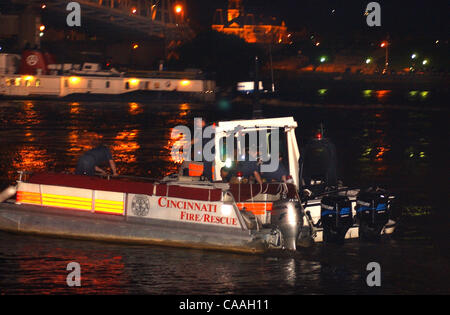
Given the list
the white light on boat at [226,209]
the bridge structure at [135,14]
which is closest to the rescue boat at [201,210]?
the white light on boat at [226,209]

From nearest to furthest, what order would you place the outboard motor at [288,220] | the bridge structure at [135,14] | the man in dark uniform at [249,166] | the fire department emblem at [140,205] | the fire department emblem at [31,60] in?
the outboard motor at [288,220], the fire department emblem at [140,205], the man in dark uniform at [249,166], the fire department emblem at [31,60], the bridge structure at [135,14]

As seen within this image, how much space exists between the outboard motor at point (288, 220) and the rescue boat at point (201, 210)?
0.02m

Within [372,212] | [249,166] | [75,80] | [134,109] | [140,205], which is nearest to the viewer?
[140,205]

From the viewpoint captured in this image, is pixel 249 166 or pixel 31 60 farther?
pixel 31 60

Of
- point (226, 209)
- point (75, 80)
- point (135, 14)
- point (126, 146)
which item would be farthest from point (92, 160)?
point (135, 14)

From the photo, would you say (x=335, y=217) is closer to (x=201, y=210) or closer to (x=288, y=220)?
(x=288, y=220)

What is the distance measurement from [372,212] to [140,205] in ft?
19.1

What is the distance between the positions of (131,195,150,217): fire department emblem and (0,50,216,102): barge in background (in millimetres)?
56613

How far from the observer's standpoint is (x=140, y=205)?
19188 mm

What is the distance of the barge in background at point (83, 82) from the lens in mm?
74438

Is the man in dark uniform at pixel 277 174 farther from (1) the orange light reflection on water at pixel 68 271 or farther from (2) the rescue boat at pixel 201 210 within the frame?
(1) the orange light reflection on water at pixel 68 271

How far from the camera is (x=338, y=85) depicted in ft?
427

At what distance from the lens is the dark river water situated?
55.8ft

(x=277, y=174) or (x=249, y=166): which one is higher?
(x=249, y=166)
